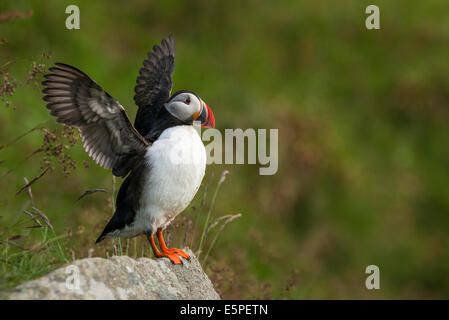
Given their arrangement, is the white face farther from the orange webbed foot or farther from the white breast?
the orange webbed foot

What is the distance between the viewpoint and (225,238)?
8.20 meters

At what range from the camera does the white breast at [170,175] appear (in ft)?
16.0

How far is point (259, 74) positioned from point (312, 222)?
9.56ft

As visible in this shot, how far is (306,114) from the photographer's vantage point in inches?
425

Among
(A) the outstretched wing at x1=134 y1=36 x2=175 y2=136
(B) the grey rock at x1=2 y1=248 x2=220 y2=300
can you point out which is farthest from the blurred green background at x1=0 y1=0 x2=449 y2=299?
(B) the grey rock at x1=2 y1=248 x2=220 y2=300

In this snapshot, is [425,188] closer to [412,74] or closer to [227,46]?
[412,74]

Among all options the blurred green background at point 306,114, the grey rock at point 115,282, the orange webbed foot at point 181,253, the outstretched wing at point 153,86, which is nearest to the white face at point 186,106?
the outstretched wing at point 153,86

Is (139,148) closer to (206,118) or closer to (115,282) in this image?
(206,118)

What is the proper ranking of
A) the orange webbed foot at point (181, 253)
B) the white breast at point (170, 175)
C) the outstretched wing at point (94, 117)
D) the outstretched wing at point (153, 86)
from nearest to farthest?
the outstretched wing at point (94, 117)
the white breast at point (170, 175)
the orange webbed foot at point (181, 253)
the outstretched wing at point (153, 86)

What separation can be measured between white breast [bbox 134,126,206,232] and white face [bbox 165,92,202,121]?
124mm

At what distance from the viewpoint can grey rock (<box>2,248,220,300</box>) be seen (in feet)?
12.1

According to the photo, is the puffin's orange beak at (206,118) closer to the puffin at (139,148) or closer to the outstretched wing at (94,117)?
the puffin at (139,148)
